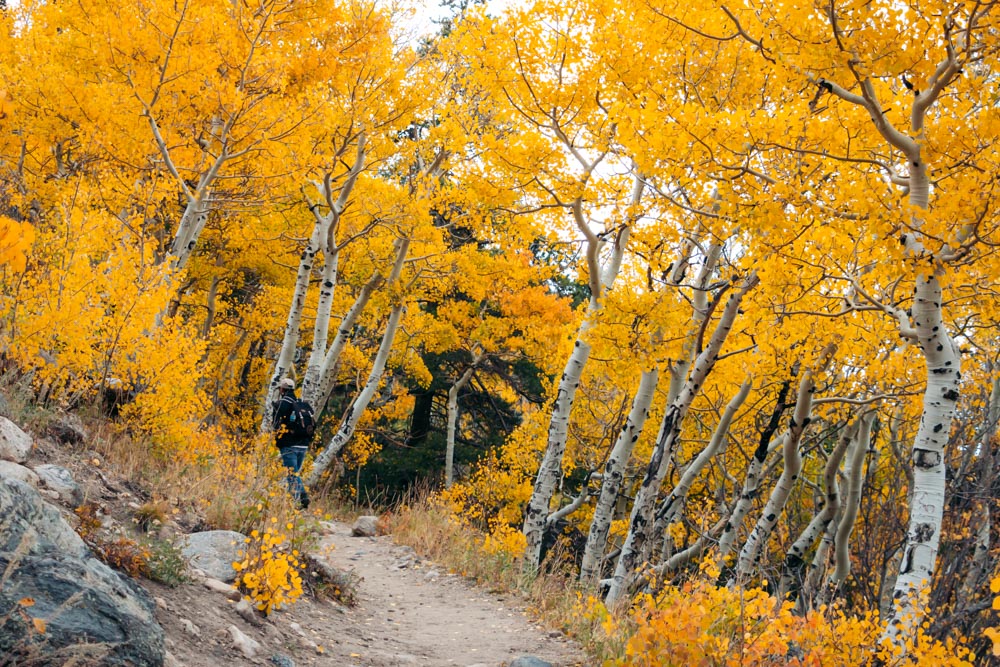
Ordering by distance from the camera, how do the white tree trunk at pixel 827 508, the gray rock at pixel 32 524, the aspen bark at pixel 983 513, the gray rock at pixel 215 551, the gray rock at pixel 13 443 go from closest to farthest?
the gray rock at pixel 32 524
the gray rock at pixel 13 443
the gray rock at pixel 215 551
the aspen bark at pixel 983 513
the white tree trunk at pixel 827 508

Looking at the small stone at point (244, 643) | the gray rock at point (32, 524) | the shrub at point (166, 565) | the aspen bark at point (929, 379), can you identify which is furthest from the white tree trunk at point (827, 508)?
the gray rock at point (32, 524)

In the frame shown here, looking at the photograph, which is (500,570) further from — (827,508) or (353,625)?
(827,508)

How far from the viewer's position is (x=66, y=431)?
6336mm

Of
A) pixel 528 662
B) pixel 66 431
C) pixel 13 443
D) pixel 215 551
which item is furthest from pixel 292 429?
pixel 528 662

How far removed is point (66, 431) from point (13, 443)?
1325 mm

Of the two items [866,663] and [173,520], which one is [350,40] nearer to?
[173,520]

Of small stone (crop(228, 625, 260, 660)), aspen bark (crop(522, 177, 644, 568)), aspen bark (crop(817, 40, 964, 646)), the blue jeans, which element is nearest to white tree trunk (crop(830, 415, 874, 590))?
aspen bark (crop(522, 177, 644, 568))

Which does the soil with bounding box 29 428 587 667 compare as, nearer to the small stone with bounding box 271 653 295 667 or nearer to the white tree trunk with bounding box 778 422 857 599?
the small stone with bounding box 271 653 295 667

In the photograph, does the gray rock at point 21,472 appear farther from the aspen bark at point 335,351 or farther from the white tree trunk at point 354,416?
the white tree trunk at point 354,416

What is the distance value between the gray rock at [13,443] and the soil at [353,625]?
12 centimetres

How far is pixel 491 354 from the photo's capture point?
20.0 metres

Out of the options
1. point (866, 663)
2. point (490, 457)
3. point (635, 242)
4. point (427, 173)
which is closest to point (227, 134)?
point (427, 173)

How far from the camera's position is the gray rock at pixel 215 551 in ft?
17.0

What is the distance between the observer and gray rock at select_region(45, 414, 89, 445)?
6.21 meters
